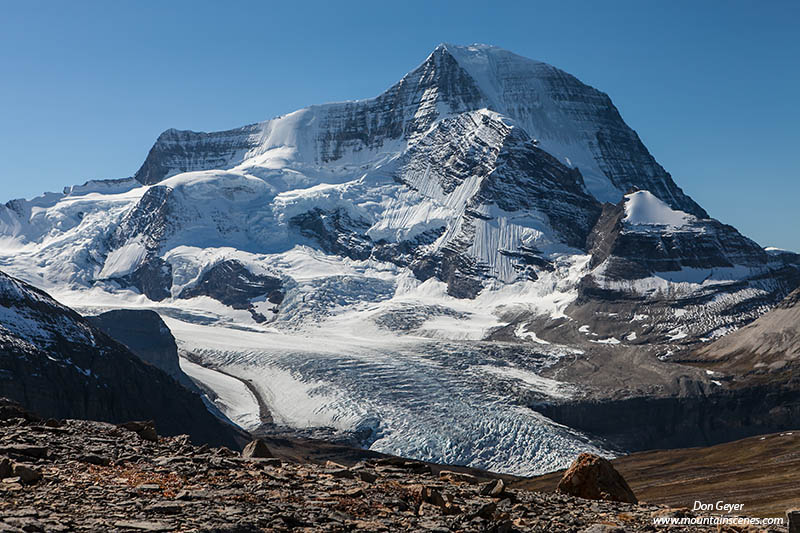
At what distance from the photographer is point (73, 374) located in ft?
354

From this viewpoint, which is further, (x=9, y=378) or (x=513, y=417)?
(x=513, y=417)

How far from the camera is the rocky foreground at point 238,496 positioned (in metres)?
20.4

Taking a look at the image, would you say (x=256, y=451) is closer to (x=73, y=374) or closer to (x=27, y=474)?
(x=27, y=474)

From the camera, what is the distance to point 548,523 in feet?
76.6

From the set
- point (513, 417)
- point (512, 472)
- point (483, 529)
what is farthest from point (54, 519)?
point (513, 417)

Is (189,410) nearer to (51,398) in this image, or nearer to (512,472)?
(51,398)

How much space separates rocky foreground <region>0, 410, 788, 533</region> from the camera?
20359mm

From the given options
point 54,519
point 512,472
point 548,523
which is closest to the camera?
point 54,519

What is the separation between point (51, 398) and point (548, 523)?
8691cm

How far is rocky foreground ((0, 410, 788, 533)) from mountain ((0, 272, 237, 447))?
7299 cm

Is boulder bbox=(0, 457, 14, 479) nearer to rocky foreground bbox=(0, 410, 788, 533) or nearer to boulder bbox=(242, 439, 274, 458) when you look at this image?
rocky foreground bbox=(0, 410, 788, 533)

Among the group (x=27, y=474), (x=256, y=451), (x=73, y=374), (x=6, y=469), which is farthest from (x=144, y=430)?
(x=73, y=374)

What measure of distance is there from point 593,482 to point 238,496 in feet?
41.9

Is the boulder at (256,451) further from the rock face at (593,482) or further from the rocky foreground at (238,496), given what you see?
the rock face at (593,482)
